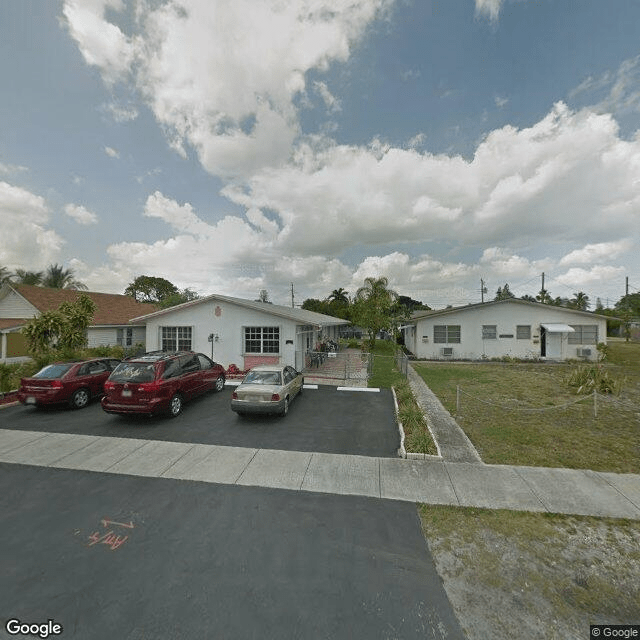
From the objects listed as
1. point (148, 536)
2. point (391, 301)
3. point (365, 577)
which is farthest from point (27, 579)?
point (391, 301)

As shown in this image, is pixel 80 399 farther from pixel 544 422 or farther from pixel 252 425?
pixel 544 422

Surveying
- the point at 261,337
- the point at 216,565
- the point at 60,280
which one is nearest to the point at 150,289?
the point at 60,280

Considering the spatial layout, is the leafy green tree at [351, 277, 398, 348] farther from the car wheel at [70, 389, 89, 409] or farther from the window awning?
the car wheel at [70, 389, 89, 409]

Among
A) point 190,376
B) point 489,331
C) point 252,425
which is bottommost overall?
point 252,425

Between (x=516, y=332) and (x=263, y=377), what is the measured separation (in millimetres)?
21308

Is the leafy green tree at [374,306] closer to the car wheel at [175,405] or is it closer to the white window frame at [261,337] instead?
the white window frame at [261,337]

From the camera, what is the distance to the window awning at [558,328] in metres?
21.5

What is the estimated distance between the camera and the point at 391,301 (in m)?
33.1

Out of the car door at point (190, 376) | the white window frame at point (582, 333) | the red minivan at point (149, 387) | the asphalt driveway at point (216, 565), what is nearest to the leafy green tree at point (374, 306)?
the white window frame at point (582, 333)

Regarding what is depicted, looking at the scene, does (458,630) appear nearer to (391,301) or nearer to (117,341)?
(117,341)

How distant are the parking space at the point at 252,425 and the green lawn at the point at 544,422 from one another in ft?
8.29

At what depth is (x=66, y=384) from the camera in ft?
32.9

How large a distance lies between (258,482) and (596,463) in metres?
7.13

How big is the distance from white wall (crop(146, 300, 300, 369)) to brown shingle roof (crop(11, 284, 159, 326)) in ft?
22.0
